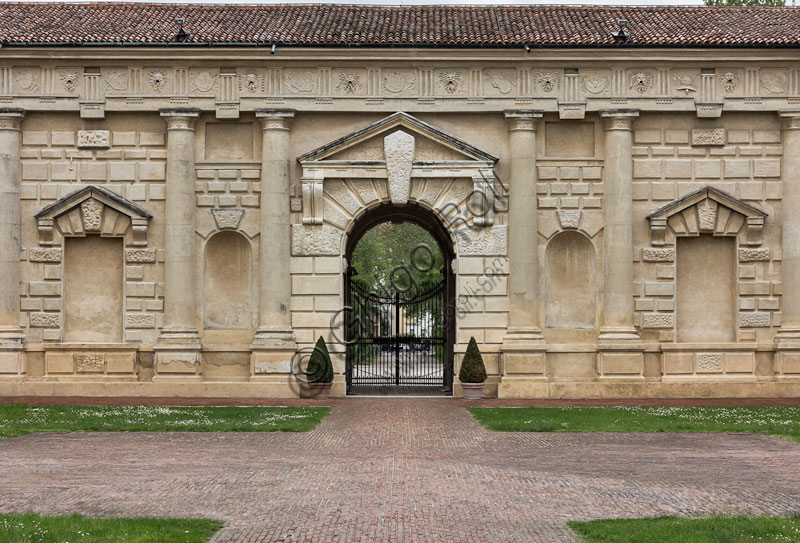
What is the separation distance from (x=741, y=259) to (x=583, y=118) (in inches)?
225

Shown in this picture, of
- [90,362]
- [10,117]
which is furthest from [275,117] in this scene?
[90,362]

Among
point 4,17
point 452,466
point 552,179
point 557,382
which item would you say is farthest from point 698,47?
point 4,17

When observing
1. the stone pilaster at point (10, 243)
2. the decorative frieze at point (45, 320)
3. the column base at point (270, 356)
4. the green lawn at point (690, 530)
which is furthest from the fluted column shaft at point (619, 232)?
the stone pilaster at point (10, 243)

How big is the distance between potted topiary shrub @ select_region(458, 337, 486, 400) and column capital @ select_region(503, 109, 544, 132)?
587 centimetres

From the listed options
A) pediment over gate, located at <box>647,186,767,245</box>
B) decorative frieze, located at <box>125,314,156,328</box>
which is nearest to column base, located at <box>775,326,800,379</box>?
pediment over gate, located at <box>647,186,767,245</box>

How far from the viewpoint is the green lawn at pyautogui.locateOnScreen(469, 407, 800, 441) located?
1919 cm

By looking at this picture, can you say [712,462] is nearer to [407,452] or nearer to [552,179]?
[407,452]

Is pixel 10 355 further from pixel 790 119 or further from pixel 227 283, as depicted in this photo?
pixel 790 119

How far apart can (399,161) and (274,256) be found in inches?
166

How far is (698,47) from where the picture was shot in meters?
25.9

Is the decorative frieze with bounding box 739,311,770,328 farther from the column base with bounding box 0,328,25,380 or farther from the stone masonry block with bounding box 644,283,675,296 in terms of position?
the column base with bounding box 0,328,25,380

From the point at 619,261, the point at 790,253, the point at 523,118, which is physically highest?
the point at 523,118

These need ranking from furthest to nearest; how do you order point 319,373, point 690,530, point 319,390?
point 319,390 < point 319,373 < point 690,530

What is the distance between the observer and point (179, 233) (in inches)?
1024
